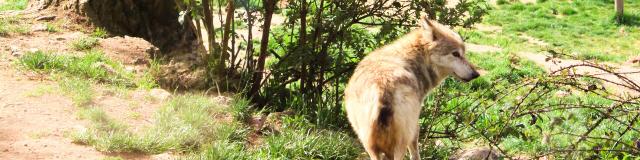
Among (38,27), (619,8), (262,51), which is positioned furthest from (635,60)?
(38,27)

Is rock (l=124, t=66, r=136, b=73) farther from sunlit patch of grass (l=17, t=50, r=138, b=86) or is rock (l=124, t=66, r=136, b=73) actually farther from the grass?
the grass

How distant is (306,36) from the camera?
7523 millimetres

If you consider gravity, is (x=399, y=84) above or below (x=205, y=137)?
above

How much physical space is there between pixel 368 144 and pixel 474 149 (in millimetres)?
2455

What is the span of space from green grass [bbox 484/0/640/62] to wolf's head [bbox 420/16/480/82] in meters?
6.90

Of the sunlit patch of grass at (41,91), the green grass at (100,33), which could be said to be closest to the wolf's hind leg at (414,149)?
the sunlit patch of grass at (41,91)

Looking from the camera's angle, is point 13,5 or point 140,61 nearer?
point 140,61

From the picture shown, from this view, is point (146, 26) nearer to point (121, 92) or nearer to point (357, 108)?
point (121, 92)

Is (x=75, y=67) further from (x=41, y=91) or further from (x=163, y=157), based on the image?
(x=163, y=157)

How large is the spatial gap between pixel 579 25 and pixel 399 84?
33.1 feet

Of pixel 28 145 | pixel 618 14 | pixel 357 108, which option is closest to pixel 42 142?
pixel 28 145

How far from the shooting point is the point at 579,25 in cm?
1428

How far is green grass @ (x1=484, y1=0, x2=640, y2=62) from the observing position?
1307cm

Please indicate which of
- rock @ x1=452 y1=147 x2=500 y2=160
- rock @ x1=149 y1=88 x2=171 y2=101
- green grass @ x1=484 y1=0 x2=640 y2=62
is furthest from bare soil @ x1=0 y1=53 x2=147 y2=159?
green grass @ x1=484 y1=0 x2=640 y2=62
